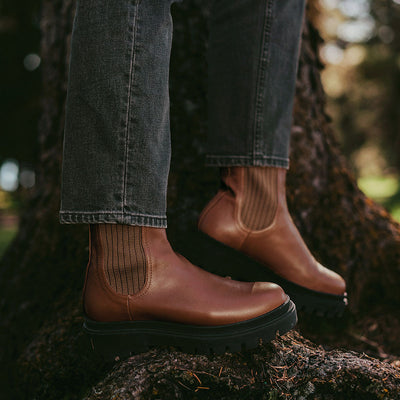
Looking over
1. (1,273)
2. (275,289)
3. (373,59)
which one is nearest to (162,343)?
(275,289)

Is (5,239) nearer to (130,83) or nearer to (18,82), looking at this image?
(130,83)

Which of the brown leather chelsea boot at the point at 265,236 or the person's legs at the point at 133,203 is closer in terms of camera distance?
the person's legs at the point at 133,203

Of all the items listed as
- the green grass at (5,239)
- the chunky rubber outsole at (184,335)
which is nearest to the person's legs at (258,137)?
the chunky rubber outsole at (184,335)

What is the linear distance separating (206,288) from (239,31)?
92 cm

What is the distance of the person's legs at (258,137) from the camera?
143 centimetres

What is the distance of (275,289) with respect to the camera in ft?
4.21

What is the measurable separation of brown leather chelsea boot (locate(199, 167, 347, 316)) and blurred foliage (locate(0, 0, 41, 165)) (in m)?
12.8

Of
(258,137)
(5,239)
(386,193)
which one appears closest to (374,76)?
(386,193)

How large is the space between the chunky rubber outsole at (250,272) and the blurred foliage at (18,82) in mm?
12820

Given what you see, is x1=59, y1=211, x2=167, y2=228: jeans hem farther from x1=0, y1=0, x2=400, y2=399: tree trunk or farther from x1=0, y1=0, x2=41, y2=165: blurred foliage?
x1=0, y1=0, x2=41, y2=165: blurred foliage

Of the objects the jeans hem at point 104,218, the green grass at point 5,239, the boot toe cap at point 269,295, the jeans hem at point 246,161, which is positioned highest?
the jeans hem at point 246,161

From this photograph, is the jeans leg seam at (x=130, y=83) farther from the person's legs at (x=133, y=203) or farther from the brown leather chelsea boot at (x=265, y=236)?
the brown leather chelsea boot at (x=265, y=236)

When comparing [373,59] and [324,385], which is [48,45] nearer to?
[324,385]

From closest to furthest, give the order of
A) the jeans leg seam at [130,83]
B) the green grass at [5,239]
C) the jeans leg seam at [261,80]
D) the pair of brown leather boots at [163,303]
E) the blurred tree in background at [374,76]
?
the jeans leg seam at [130,83]
the pair of brown leather boots at [163,303]
the jeans leg seam at [261,80]
the green grass at [5,239]
the blurred tree in background at [374,76]
